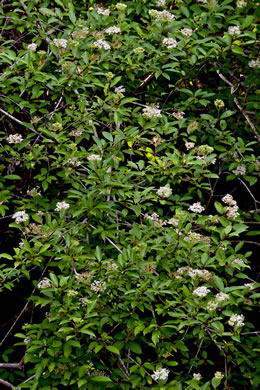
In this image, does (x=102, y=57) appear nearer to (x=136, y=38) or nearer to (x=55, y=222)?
(x=136, y=38)

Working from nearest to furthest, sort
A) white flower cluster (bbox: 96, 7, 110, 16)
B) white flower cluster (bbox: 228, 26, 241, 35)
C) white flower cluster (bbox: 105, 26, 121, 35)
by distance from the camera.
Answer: white flower cluster (bbox: 228, 26, 241, 35) → white flower cluster (bbox: 105, 26, 121, 35) → white flower cluster (bbox: 96, 7, 110, 16)

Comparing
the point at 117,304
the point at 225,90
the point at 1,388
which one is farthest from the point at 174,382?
the point at 225,90

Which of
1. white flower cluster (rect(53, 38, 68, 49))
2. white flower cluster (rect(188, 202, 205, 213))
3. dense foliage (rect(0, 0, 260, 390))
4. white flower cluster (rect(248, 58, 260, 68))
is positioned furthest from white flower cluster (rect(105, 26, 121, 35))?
white flower cluster (rect(188, 202, 205, 213))

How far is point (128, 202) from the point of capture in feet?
10.8

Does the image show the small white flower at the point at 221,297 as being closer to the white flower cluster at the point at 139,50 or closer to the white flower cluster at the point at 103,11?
the white flower cluster at the point at 139,50

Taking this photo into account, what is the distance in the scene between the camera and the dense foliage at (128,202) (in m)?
2.62

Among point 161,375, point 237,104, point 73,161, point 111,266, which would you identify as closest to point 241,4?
point 237,104

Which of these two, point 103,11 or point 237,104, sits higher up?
point 103,11

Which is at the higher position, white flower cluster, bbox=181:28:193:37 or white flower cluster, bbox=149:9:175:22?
white flower cluster, bbox=149:9:175:22

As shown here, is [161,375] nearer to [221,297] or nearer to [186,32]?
[221,297]

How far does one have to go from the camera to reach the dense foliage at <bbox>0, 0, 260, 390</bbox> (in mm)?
2619

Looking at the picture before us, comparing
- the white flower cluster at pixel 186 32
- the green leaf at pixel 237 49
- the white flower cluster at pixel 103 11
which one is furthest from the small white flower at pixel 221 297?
the white flower cluster at pixel 103 11

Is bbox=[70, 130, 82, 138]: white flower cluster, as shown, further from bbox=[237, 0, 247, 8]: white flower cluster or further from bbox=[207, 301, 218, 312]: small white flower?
bbox=[237, 0, 247, 8]: white flower cluster

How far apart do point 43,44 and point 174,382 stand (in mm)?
2649
